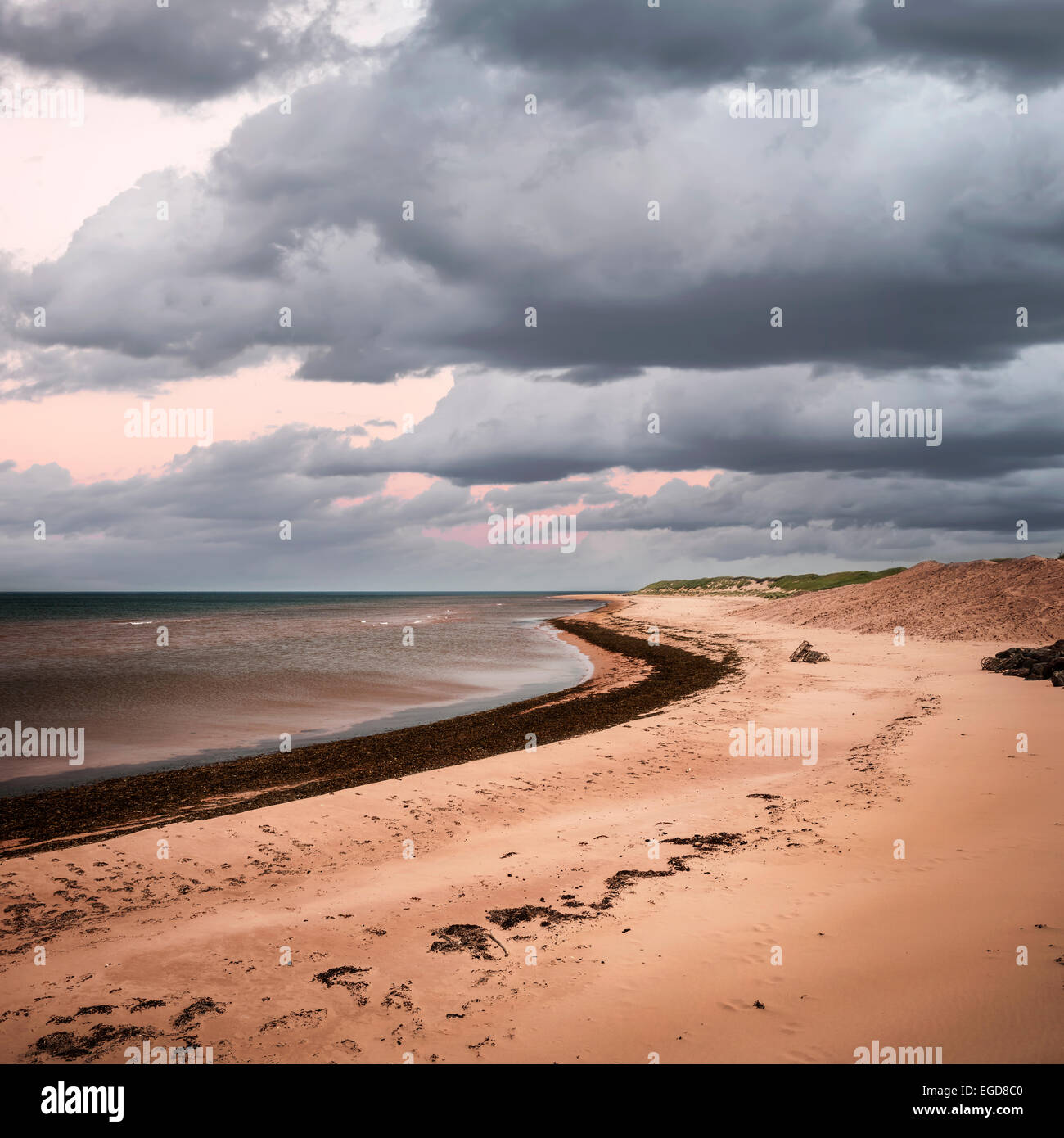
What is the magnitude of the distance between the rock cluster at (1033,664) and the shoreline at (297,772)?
36.3ft

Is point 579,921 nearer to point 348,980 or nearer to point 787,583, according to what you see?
point 348,980

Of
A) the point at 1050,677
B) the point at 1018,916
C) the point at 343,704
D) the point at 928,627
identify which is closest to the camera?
the point at 1018,916

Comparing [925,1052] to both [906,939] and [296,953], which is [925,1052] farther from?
[296,953]

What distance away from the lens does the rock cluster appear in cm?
2298

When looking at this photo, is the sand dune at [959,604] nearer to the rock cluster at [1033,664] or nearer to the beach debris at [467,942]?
the rock cluster at [1033,664]

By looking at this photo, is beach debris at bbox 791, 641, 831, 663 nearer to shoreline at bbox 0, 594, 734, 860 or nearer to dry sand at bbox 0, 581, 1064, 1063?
shoreline at bbox 0, 594, 734, 860

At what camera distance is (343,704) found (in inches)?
1134

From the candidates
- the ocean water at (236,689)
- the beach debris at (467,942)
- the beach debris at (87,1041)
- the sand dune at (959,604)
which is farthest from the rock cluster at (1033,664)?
the beach debris at (87,1041)

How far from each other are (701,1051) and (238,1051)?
4.14 m

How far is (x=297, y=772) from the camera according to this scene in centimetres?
1764

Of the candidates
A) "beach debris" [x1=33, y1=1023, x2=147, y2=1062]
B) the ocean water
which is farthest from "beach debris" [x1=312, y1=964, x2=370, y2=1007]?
the ocean water

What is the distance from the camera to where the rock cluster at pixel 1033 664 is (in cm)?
2298
